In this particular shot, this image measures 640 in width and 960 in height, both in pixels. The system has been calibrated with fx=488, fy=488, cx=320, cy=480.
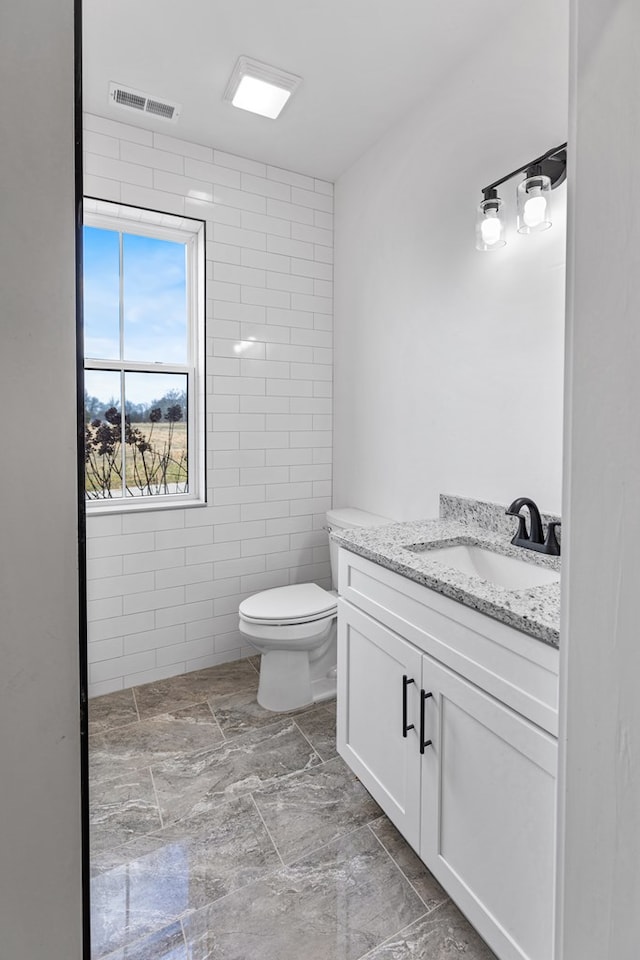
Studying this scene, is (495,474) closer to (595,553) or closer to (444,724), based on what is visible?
(444,724)

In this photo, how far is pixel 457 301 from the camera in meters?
1.89

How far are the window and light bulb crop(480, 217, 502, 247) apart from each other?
4.69 feet

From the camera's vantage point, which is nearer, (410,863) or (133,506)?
(410,863)

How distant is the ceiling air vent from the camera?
1.99 metres

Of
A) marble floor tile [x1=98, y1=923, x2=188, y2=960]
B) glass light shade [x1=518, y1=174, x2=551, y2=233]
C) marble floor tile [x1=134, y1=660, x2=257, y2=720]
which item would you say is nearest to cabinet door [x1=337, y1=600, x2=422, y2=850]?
marble floor tile [x1=98, y1=923, x2=188, y2=960]

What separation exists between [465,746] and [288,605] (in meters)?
1.14


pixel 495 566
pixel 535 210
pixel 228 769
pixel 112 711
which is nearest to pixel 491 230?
pixel 535 210

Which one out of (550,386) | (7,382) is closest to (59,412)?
(7,382)

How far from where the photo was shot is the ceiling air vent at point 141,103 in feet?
6.51

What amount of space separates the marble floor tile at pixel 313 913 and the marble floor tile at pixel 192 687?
40.4 inches

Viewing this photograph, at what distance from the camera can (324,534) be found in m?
2.87

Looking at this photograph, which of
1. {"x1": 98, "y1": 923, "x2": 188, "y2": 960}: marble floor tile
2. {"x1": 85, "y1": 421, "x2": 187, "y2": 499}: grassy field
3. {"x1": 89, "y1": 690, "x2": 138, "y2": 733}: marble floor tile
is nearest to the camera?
{"x1": 98, "y1": 923, "x2": 188, "y2": 960}: marble floor tile

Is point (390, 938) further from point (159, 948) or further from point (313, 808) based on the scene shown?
point (159, 948)

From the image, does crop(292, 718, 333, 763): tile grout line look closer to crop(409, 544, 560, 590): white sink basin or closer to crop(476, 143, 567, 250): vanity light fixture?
crop(409, 544, 560, 590): white sink basin
